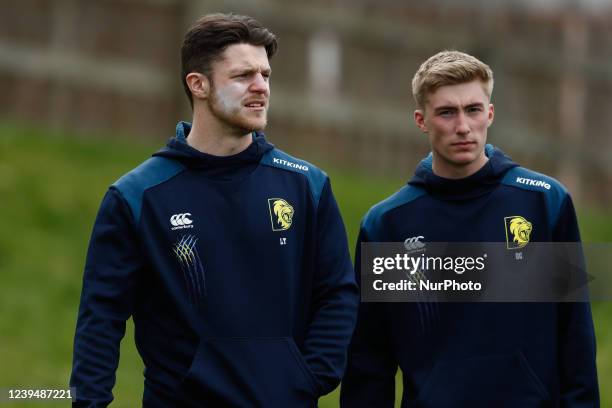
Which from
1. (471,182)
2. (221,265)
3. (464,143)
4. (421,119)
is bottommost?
(221,265)

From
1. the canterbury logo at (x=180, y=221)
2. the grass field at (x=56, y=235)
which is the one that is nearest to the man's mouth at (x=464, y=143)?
the canterbury logo at (x=180, y=221)

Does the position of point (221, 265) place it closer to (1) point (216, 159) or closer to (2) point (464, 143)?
(1) point (216, 159)

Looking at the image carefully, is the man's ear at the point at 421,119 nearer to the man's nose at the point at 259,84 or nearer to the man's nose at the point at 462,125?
the man's nose at the point at 462,125

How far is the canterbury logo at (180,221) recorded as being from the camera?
514 cm

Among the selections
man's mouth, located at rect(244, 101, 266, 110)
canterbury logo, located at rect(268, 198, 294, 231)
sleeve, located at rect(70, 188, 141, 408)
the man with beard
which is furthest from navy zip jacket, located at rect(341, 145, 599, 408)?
sleeve, located at rect(70, 188, 141, 408)

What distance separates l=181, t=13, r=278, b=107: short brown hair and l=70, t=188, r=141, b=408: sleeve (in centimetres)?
65

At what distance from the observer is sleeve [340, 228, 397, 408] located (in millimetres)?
5574

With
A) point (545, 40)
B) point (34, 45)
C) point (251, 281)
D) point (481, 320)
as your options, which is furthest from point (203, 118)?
point (545, 40)

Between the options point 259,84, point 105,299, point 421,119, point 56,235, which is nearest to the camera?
point 105,299

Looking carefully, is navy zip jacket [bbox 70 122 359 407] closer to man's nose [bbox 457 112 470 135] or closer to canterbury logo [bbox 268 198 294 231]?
canterbury logo [bbox 268 198 294 231]

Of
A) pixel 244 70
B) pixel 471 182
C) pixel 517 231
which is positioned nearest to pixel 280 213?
pixel 244 70

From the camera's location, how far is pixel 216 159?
5.22m

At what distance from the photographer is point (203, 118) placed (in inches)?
209

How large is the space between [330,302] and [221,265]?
1.55 feet
